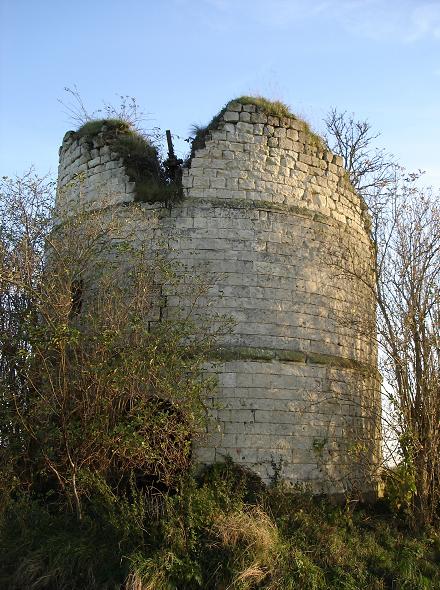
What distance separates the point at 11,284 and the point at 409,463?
529cm

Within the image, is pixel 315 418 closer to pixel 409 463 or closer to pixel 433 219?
pixel 409 463

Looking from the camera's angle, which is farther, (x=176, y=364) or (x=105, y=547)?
(x=176, y=364)

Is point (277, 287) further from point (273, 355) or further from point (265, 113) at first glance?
point (265, 113)

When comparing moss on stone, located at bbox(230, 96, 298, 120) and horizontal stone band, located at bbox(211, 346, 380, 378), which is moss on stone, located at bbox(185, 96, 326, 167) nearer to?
moss on stone, located at bbox(230, 96, 298, 120)

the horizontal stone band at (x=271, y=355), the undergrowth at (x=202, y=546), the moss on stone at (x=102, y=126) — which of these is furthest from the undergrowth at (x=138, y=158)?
the undergrowth at (x=202, y=546)

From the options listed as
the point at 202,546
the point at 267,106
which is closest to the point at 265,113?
the point at 267,106

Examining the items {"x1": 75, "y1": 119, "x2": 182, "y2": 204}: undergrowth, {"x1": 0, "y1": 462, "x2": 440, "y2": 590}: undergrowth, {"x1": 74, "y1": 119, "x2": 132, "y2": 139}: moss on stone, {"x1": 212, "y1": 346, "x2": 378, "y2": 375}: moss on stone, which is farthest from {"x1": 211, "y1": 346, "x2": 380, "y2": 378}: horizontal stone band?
{"x1": 74, "y1": 119, "x2": 132, "y2": 139}: moss on stone

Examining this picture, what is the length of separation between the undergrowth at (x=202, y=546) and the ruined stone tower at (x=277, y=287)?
0.75 m

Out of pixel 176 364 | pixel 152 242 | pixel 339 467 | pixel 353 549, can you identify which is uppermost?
pixel 152 242

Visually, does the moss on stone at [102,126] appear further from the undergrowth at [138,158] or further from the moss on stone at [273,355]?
the moss on stone at [273,355]

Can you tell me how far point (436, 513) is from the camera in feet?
27.3

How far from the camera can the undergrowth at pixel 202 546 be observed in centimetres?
617

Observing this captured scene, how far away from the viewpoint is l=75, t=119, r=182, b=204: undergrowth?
8781 mm

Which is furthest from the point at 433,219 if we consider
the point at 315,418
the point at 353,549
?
the point at 353,549
